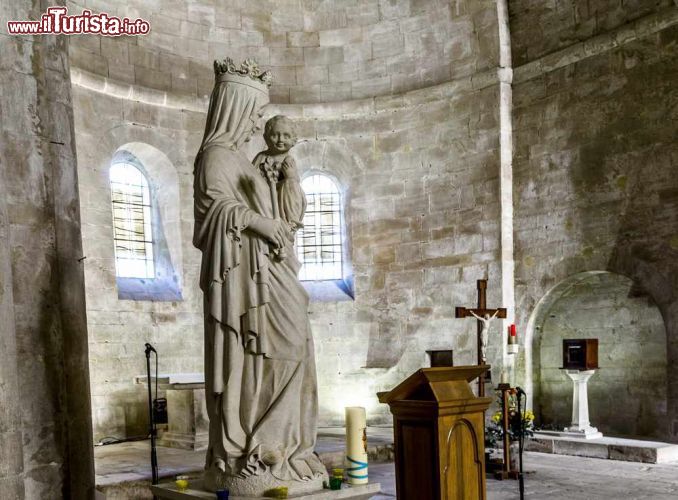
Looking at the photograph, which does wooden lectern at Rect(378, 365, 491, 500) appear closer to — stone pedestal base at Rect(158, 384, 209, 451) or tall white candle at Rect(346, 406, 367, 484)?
tall white candle at Rect(346, 406, 367, 484)

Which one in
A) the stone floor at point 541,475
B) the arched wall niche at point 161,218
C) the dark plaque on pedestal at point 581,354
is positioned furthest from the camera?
the arched wall niche at point 161,218

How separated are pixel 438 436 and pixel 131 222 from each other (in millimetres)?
8096

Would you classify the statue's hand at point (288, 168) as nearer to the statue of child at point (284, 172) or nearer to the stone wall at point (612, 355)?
the statue of child at point (284, 172)

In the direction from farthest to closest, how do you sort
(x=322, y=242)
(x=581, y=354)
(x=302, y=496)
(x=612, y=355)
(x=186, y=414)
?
(x=322, y=242)
(x=612, y=355)
(x=581, y=354)
(x=186, y=414)
(x=302, y=496)

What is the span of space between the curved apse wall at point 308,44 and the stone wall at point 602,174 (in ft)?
4.26

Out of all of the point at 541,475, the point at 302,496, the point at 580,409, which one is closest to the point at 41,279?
the point at 302,496

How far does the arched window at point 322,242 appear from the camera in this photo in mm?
11742

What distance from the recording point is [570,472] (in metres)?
7.32

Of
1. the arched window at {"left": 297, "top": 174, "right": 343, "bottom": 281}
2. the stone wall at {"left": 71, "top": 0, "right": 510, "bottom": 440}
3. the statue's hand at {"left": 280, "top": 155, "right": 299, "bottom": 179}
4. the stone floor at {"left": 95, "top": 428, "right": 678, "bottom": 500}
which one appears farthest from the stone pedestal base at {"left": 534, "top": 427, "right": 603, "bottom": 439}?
the statue's hand at {"left": 280, "top": 155, "right": 299, "bottom": 179}

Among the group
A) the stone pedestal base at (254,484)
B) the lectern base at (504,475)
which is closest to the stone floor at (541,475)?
the lectern base at (504,475)

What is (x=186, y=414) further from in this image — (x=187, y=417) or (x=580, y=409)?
(x=580, y=409)

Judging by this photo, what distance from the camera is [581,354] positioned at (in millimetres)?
8438

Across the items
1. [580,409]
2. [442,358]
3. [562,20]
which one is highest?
[562,20]

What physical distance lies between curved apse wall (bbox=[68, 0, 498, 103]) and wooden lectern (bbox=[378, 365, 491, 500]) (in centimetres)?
768
